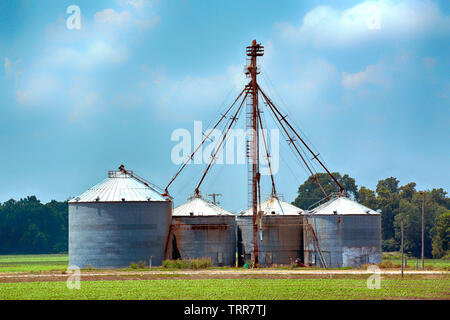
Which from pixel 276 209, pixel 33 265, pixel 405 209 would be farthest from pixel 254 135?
pixel 405 209

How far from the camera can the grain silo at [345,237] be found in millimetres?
83250

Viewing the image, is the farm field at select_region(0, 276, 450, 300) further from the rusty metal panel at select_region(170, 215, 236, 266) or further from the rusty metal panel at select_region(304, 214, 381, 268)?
the rusty metal panel at select_region(170, 215, 236, 266)

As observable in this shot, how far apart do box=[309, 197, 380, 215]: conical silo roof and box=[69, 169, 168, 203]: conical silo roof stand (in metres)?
17.8

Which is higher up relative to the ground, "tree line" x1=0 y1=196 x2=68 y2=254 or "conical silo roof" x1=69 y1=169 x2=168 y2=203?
"conical silo roof" x1=69 y1=169 x2=168 y2=203

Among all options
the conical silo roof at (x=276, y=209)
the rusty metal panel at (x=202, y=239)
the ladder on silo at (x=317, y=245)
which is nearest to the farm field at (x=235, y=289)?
the ladder on silo at (x=317, y=245)

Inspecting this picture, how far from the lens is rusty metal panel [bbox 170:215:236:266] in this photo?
8562cm

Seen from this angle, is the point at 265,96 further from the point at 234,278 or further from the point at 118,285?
the point at 118,285

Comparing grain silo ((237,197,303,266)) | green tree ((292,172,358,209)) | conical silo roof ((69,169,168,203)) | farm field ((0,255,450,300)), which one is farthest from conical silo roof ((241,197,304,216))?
green tree ((292,172,358,209))

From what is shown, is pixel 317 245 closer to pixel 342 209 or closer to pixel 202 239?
pixel 342 209

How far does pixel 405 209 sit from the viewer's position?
547ft
